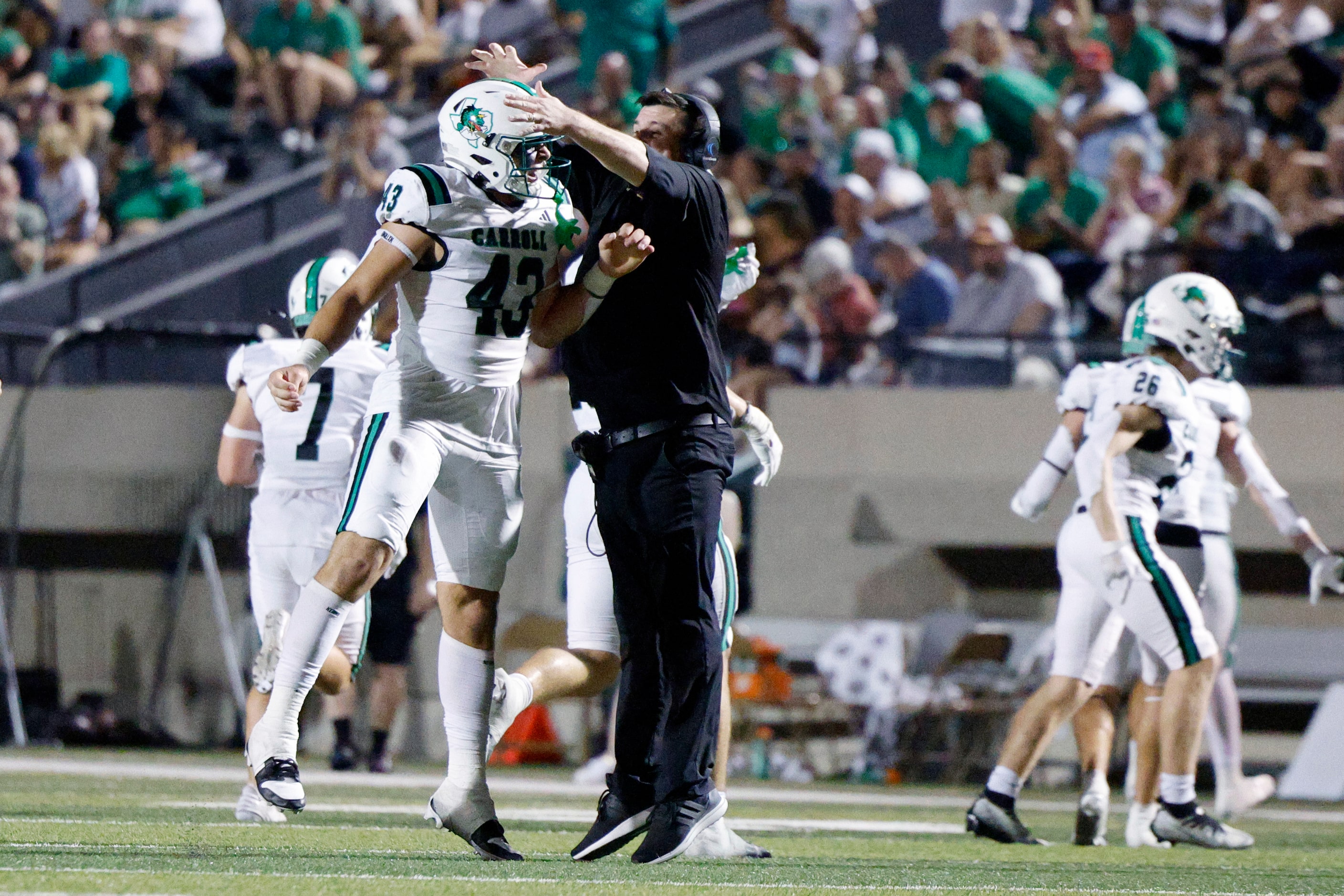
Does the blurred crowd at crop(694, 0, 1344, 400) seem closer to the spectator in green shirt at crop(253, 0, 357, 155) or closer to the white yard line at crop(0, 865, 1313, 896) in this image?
the spectator in green shirt at crop(253, 0, 357, 155)

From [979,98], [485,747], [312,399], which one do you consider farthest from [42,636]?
[485,747]

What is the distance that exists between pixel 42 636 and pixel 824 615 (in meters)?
5.03

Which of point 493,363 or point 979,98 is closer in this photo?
point 493,363

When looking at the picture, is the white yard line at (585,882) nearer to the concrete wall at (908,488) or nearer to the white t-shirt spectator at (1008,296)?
Result: the concrete wall at (908,488)

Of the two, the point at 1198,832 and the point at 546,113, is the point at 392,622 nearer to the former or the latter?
the point at 1198,832

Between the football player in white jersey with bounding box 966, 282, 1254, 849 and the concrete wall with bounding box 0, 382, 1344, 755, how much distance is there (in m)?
4.34

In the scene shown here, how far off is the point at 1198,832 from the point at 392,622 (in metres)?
5.94

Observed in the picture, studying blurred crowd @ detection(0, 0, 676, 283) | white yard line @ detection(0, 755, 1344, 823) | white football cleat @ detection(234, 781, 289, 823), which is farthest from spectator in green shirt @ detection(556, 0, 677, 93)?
white football cleat @ detection(234, 781, 289, 823)

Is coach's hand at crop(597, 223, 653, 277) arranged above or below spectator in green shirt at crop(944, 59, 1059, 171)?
below

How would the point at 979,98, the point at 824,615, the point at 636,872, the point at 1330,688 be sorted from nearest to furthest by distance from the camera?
the point at 636,872
the point at 1330,688
the point at 824,615
the point at 979,98

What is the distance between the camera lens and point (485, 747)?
19.7 ft

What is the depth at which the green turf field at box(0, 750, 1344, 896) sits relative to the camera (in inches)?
204

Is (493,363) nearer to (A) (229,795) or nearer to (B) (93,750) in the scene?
(A) (229,795)

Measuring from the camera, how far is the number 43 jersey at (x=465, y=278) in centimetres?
591
